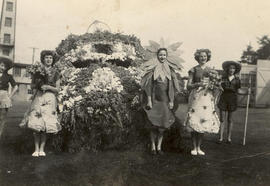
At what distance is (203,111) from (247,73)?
1296 centimetres

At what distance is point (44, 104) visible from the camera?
17.0 ft

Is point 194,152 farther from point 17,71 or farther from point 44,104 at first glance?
point 17,71

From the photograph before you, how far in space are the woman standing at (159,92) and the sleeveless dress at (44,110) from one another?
54.1 inches

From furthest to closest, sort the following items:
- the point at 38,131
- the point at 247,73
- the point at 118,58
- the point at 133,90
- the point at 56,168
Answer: the point at 247,73 → the point at 118,58 → the point at 133,90 → the point at 38,131 → the point at 56,168

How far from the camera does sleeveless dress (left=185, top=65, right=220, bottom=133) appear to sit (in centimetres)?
540

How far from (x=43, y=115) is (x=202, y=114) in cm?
238

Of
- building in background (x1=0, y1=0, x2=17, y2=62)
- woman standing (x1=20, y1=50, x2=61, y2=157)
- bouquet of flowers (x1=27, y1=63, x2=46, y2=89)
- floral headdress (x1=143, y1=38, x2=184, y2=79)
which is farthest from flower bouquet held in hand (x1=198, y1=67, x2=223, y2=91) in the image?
building in background (x1=0, y1=0, x2=17, y2=62)

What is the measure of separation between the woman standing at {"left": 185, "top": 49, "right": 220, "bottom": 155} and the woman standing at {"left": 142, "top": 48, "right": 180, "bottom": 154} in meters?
0.28

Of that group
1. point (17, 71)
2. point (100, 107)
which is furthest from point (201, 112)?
point (17, 71)

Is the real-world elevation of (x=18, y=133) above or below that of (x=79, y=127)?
below

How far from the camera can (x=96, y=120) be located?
5.46 metres

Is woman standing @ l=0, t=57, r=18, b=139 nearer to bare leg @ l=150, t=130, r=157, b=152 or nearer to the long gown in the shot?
the long gown

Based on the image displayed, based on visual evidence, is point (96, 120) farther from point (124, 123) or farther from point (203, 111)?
point (203, 111)

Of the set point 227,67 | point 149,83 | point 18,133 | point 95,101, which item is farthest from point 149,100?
point 18,133
